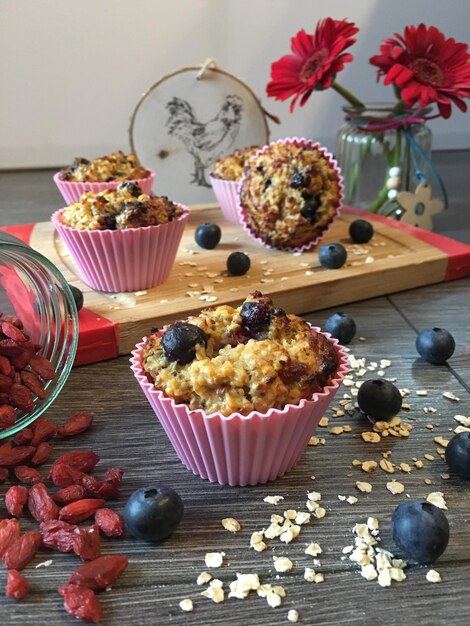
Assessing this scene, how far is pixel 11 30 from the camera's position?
352 cm

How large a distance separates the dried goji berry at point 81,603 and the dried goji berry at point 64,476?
24 centimetres

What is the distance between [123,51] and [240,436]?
310 cm

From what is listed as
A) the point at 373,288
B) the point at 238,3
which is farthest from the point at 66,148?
the point at 373,288

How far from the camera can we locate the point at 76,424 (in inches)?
53.8

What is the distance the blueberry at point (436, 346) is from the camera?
163 centimetres

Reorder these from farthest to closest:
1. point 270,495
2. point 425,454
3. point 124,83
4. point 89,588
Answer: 1. point 124,83
2. point 425,454
3. point 270,495
4. point 89,588

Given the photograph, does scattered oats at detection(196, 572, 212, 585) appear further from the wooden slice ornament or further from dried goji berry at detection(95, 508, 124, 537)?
the wooden slice ornament

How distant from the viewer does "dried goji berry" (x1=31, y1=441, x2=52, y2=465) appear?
49.9 inches

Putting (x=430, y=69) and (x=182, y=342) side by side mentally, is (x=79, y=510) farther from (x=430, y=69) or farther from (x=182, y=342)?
(x=430, y=69)

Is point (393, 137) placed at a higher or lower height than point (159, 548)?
higher

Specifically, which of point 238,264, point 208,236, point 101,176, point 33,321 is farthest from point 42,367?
point 101,176

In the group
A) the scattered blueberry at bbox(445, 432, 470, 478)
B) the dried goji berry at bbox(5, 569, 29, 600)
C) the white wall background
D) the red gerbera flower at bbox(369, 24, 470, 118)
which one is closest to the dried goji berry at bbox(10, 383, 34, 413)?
the dried goji berry at bbox(5, 569, 29, 600)

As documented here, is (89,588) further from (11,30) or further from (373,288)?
(11,30)

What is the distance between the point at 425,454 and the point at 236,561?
0.46 metres
